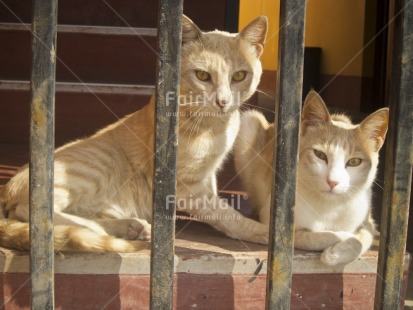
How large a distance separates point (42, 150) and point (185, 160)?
0.93m

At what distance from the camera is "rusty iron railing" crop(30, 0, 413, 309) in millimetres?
1780

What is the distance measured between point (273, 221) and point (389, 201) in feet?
1.17

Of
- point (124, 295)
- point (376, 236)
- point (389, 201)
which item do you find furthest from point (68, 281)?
point (376, 236)

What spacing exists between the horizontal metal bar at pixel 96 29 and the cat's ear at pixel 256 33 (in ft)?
7.05

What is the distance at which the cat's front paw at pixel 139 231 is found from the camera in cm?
248

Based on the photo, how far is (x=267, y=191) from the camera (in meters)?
2.74

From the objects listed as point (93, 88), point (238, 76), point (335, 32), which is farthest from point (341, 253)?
point (335, 32)

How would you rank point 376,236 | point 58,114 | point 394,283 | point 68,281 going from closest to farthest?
point 394,283, point 68,281, point 376,236, point 58,114

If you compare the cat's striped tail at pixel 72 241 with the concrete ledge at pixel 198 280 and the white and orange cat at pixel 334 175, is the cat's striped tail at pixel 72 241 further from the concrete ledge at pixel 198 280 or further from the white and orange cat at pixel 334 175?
the white and orange cat at pixel 334 175

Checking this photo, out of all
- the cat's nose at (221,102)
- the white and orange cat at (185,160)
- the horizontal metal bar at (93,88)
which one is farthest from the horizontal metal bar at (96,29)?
the cat's nose at (221,102)

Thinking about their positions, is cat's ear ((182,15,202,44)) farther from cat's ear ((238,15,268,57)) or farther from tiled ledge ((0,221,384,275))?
tiled ledge ((0,221,384,275))

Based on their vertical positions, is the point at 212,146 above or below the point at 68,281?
above

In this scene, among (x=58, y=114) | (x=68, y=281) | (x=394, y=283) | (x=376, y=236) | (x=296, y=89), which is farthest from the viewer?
(x=58, y=114)

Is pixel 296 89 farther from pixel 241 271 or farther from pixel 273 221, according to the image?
pixel 241 271
